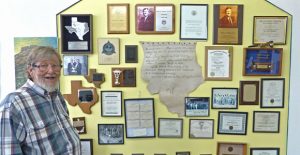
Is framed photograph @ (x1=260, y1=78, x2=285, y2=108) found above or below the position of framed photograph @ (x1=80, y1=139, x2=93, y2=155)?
above

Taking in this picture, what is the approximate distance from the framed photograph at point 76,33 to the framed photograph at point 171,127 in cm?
64

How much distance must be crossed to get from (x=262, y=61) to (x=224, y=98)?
32cm

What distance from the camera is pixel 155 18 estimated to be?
5.93 ft

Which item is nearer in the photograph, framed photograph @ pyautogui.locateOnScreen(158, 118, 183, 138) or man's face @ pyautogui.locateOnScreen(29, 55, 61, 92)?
man's face @ pyautogui.locateOnScreen(29, 55, 61, 92)

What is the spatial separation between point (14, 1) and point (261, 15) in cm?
153

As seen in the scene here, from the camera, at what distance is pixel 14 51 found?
72.3 inches

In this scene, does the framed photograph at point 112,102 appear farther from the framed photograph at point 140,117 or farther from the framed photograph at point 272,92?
the framed photograph at point 272,92

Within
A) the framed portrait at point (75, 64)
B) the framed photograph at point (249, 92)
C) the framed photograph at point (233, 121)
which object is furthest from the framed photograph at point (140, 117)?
the framed photograph at point (249, 92)

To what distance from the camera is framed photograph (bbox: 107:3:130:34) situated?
180cm

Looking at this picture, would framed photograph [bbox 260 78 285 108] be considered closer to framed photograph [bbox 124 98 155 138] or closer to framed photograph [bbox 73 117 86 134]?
framed photograph [bbox 124 98 155 138]

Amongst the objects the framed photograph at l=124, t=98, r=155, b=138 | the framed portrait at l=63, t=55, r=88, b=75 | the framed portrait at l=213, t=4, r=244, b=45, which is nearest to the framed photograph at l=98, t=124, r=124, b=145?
the framed photograph at l=124, t=98, r=155, b=138

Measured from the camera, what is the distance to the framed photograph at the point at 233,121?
1839 millimetres

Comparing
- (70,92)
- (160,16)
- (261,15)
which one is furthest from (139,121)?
(261,15)

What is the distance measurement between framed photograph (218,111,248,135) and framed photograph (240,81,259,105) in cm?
9
